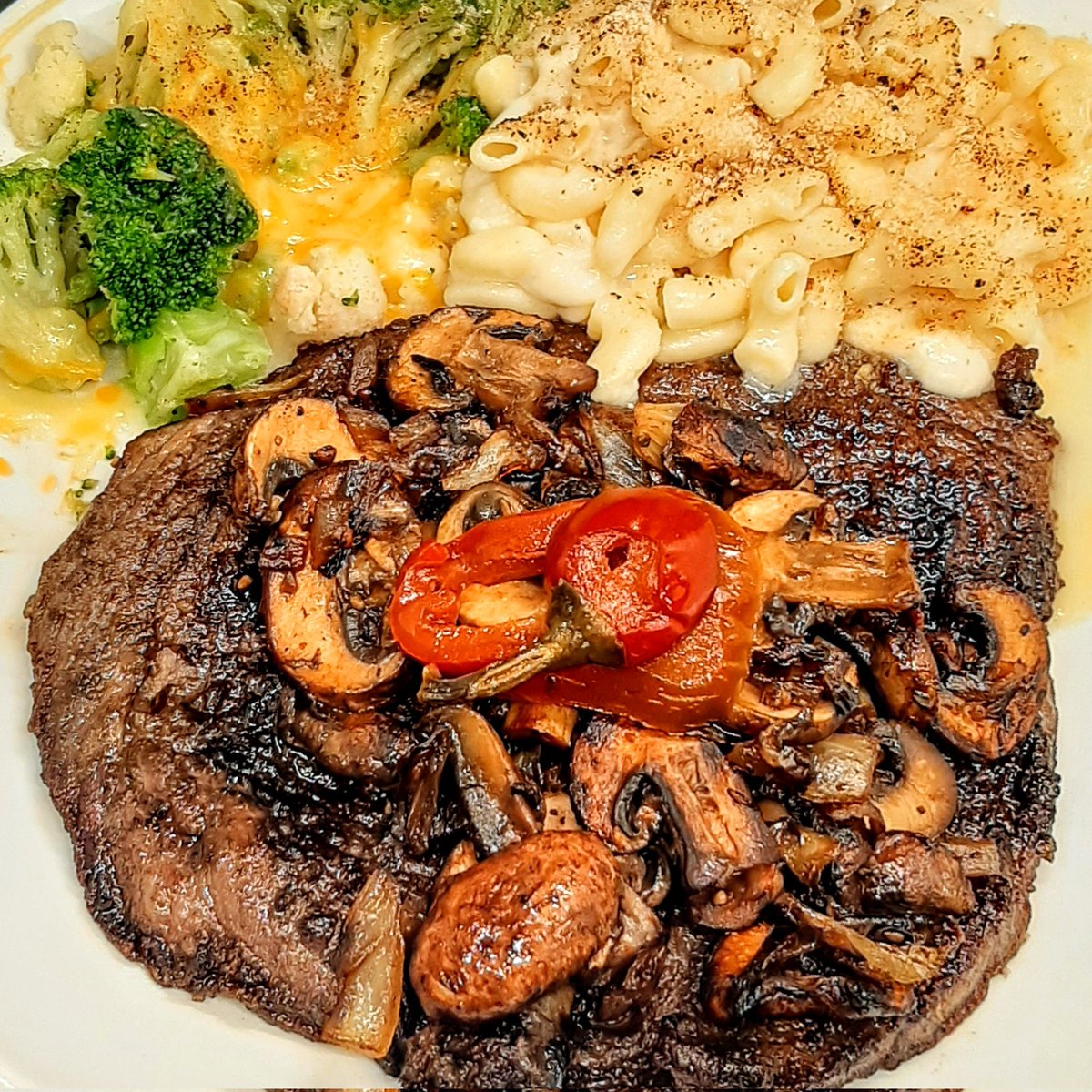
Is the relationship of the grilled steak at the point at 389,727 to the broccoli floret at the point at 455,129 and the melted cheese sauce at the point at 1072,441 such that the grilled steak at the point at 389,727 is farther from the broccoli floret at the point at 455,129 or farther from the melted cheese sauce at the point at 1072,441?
the broccoli floret at the point at 455,129

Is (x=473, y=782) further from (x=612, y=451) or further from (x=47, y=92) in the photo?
(x=47, y=92)

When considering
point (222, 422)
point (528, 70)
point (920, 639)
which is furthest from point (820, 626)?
point (528, 70)

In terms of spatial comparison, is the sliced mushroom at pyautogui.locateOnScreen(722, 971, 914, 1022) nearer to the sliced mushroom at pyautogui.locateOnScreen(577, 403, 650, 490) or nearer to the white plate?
the white plate

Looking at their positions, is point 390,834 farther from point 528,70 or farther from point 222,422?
point 528,70

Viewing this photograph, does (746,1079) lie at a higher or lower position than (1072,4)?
lower

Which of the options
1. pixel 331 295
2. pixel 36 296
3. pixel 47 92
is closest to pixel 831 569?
pixel 331 295

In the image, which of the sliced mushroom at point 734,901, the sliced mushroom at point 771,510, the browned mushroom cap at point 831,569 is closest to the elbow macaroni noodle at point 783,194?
the sliced mushroom at point 771,510
